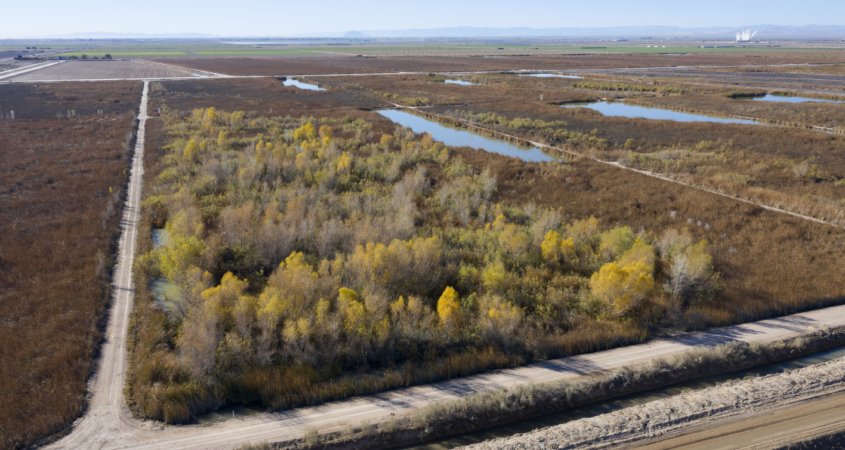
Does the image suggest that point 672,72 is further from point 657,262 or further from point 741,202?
point 657,262

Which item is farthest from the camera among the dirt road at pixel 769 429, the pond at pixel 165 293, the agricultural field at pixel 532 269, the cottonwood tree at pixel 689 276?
the cottonwood tree at pixel 689 276

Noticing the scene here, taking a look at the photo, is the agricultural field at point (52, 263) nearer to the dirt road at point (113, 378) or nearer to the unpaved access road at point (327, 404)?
the dirt road at point (113, 378)

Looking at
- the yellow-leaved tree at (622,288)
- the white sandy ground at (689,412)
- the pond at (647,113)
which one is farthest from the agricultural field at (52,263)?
the pond at (647,113)

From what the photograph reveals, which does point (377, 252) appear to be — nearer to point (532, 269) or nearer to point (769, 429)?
point (532, 269)

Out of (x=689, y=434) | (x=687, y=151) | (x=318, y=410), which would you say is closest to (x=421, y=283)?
(x=318, y=410)

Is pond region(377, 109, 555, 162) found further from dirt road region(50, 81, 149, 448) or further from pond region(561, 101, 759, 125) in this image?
dirt road region(50, 81, 149, 448)

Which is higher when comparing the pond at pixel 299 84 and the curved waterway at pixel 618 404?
the pond at pixel 299 84

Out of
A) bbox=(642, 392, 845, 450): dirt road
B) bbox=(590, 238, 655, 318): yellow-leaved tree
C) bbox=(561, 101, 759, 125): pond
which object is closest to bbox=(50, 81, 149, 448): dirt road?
bbox=(642, 392, 845, 450): dirt road
